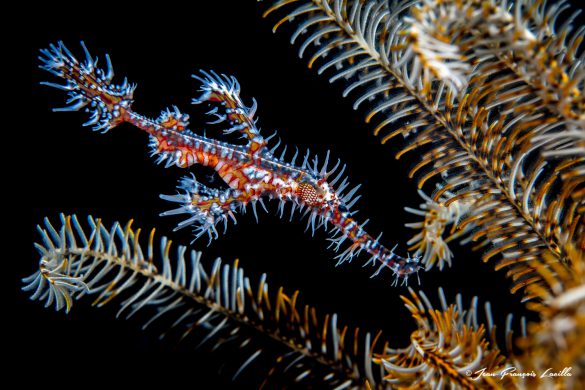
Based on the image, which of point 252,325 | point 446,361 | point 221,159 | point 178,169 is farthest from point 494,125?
point 178,169

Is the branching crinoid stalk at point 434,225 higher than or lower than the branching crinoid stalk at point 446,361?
higher

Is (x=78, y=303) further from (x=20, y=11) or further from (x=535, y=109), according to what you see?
(x=535, y=109)

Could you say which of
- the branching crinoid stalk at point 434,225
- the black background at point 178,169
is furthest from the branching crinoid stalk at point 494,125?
the black background at point 178,169

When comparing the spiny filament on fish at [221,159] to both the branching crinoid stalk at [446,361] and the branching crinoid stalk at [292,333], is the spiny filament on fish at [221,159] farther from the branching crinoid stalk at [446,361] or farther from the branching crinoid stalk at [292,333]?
the branching crinoid stalk at [446,361]

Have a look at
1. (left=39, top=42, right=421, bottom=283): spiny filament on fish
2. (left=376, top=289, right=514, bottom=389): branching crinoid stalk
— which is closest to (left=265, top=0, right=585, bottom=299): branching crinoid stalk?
(left=376, top=289, right=514, bottom=389): branching crinoid stalk

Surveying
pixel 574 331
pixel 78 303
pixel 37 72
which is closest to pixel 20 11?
pixel 37 72

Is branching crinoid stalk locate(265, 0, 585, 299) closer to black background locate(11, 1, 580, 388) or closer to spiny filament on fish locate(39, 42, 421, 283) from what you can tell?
spiny filament on fish locate(39, 42, 421, 283)

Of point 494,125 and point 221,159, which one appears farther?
point 221,159

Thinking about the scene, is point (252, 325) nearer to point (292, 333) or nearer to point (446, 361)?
point (292, 333)
